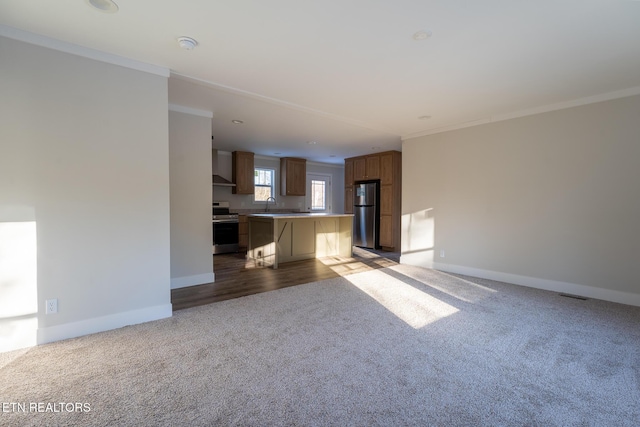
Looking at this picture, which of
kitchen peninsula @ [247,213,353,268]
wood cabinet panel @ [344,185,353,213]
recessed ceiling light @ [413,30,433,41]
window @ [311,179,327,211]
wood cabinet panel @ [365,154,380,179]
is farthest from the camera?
window @ [311,179,327,211]

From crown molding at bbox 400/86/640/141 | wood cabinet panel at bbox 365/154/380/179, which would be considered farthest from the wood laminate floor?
crown molding at bbox 400/86/640/141

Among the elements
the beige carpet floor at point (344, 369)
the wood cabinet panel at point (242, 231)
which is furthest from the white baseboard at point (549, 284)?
the wood cabinet panel at point (242, 231)

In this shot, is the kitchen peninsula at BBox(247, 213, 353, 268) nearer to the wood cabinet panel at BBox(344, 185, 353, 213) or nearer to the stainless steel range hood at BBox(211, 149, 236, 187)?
the stainless steel range hood at BBox(211, 149, 236, 187)

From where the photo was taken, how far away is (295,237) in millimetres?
5656

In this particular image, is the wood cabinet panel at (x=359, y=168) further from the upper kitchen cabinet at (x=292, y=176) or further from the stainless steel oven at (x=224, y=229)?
the stainless steel oven at (x=224, y=229)

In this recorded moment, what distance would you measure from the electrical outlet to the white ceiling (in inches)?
83.9

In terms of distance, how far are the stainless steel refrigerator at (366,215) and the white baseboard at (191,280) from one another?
433 cm

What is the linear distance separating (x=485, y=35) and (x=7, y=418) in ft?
12.8

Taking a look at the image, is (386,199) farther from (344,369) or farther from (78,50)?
(78,50)

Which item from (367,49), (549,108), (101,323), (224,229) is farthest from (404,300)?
(224,229)

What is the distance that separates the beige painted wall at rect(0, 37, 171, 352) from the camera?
221 cm

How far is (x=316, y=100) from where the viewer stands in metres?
3.60

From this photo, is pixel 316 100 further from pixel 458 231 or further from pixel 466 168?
pixel 458 231

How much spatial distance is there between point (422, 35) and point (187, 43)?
189 cm
